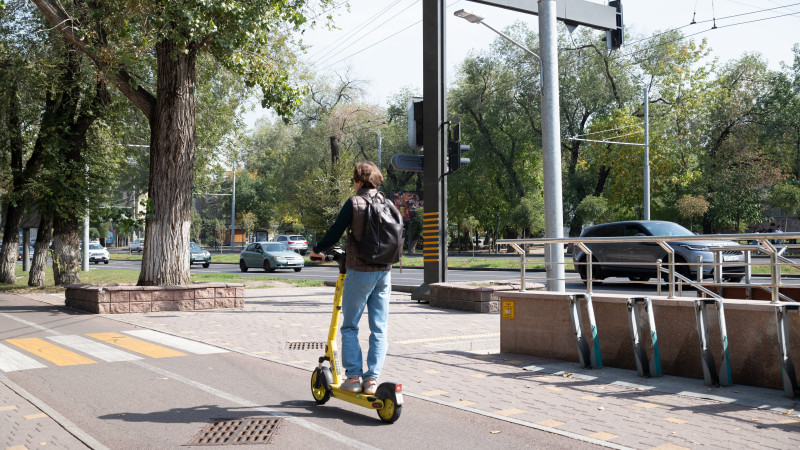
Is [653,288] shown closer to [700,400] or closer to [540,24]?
[540,24]

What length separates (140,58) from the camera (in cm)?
1241

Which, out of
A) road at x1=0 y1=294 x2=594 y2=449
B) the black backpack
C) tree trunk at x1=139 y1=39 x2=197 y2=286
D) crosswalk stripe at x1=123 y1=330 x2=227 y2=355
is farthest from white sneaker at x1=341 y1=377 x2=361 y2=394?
tree trunk at x1=139 y1=39 x2=197 y2=286

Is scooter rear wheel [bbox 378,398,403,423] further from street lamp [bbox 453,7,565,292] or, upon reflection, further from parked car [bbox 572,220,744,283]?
parked car [bbox 572,220,744,283]

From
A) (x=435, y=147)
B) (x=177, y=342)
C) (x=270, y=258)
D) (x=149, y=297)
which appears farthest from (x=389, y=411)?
(x=270, y=258)

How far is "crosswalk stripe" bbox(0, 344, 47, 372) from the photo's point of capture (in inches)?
270

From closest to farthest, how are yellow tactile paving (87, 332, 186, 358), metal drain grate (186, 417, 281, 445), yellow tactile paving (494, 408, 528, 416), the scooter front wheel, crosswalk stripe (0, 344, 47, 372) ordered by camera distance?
metal drain grate (186, 417, 281, 445), yellow tactile paving (494, 408, 528, 416), the scooter front wheel, crosswalk stripe (0, 344, 47, 372), yellow tactile paving (87, 332, 186, 358)

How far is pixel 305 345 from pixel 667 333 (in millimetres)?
4185

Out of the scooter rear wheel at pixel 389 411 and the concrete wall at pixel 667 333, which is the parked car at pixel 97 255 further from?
the scooter rear wheel at pixel 389 411

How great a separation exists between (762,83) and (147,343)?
4607 cm

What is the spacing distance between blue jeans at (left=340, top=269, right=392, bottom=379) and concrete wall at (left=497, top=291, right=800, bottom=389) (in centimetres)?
295

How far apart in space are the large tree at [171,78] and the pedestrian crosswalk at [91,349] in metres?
3.32

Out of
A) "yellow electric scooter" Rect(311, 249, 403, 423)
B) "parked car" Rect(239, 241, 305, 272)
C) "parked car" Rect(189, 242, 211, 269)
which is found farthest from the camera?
"parked car" Rect(189, 242, 211, 269)

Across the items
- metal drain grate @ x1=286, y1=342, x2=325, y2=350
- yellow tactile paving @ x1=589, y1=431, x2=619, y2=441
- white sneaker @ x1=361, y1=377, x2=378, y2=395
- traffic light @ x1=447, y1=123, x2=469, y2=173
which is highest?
traffic light @ x1=447, y1=123, x2=469, y2=173

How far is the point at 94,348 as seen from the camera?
26.6ft
